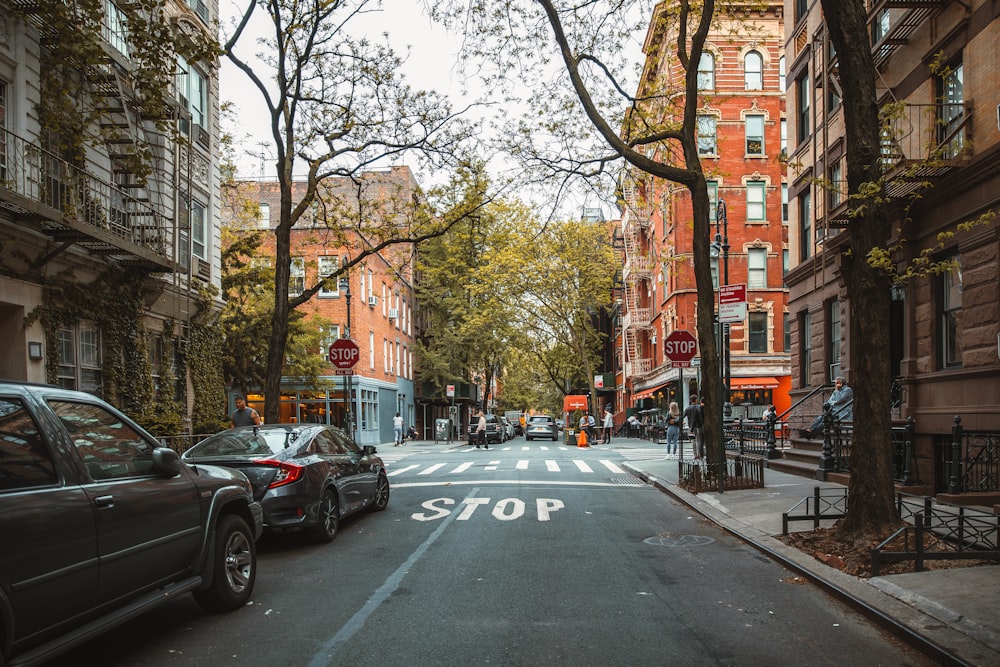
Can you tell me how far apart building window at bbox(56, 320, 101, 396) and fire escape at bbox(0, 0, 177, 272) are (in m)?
1.56

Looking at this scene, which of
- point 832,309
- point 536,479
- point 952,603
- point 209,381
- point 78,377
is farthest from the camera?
point 209,381

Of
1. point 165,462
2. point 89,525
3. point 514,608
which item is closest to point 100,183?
point 165,462

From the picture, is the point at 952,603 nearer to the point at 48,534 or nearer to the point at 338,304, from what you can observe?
the point at 48,534

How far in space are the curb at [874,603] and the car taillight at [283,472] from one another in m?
5.32

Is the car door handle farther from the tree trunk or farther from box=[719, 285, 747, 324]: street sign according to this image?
box=[719, 285, 747, 324]: street sign

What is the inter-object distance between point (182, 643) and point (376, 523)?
18.7ft

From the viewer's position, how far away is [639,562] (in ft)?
27.0

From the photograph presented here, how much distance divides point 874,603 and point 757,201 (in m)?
37.7

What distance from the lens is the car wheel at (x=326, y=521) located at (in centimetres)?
935

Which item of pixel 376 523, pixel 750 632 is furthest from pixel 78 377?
pixel 750 632

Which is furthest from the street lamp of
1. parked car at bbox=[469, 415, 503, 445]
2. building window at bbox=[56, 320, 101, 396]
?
parked car at bbox=[469, 415, 503, 445]

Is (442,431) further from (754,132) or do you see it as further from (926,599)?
(926,599)

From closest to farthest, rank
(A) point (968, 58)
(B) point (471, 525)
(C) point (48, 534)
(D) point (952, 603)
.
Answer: (C) point (48, 534) → (D) point (952, 603) → (B) point (471, 525) → (A) point (968, 58)

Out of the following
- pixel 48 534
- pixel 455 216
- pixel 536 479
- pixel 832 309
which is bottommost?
pixel 536 479
